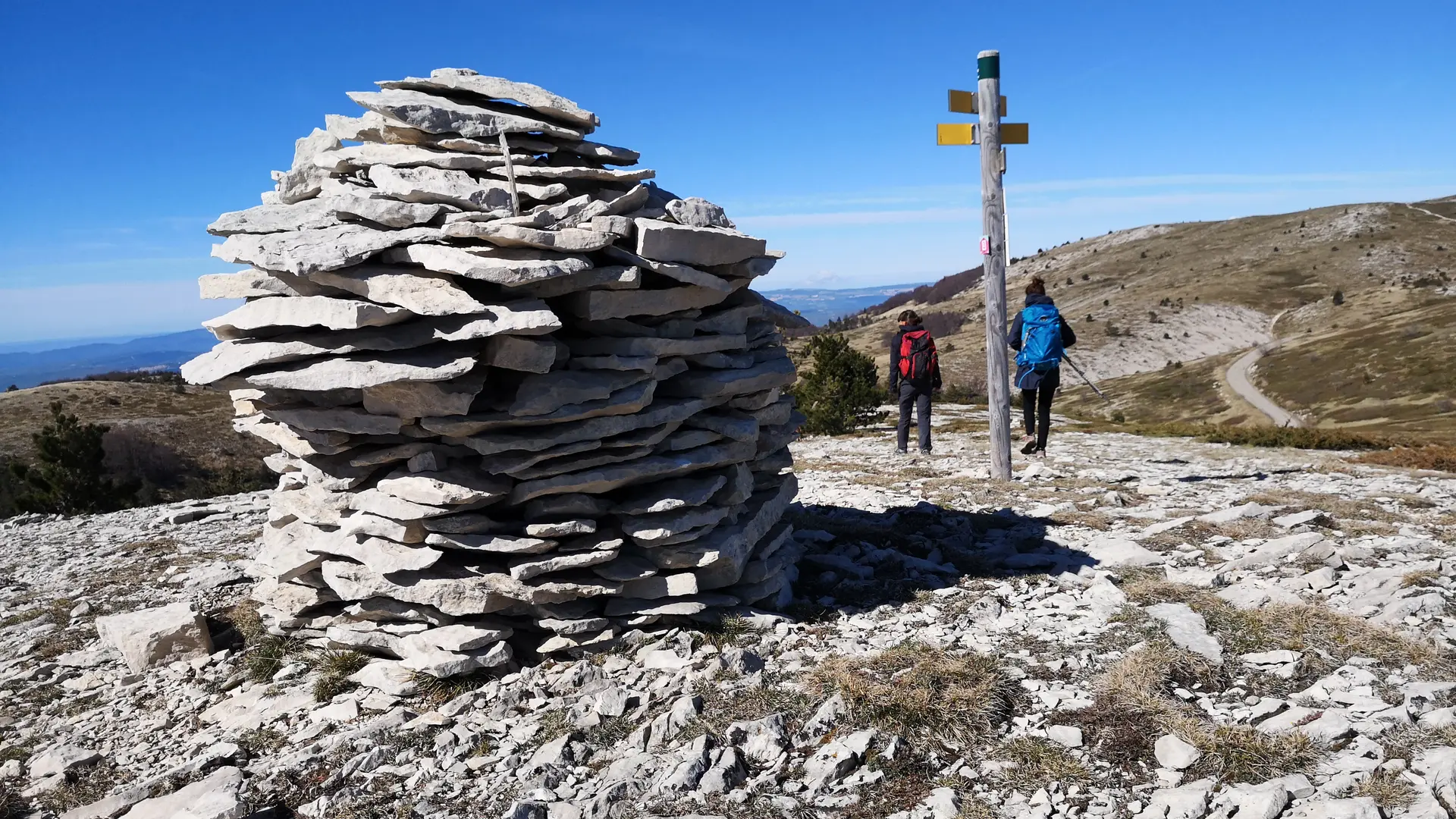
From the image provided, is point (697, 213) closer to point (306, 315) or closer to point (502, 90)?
point (502, 90)

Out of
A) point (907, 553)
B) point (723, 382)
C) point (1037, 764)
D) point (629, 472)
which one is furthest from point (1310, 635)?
point (629, 472)

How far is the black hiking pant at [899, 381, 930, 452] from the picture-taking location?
16.8m

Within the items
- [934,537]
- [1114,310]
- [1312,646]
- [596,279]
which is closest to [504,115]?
[596,279]

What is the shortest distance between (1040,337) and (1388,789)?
935 cm

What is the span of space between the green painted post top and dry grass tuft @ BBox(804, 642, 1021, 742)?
30.3 ft

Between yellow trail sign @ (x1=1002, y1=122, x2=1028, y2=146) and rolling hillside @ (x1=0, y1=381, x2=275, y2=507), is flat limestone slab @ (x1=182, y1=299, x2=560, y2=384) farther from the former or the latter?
rolling hillside @ (x1=0, y1=381, x2=275, y2=507)

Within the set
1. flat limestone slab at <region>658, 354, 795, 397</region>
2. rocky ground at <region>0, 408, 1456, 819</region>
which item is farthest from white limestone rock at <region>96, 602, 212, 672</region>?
flat limestone slab at <region>658, 354, 795, 397</region>

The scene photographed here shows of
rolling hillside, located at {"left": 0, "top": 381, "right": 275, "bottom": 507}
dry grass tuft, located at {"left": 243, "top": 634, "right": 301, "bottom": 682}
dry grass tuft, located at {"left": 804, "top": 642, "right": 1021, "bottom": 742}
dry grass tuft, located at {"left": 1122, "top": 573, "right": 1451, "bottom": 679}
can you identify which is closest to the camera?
dry grass tuft, located at {"left": 804, "top": 642, "right": 1021, "bottom": 742}

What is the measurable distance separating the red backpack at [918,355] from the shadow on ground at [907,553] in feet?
15.9

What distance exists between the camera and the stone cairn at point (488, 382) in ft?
21.9

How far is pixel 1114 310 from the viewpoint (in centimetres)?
10962

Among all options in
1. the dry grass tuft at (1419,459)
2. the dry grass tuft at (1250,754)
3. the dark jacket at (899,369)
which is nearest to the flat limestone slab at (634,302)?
the dry grass tuft at (1250,754)

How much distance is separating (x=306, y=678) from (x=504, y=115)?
5.00 meters

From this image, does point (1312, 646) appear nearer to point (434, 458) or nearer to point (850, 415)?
point (434, 458)
